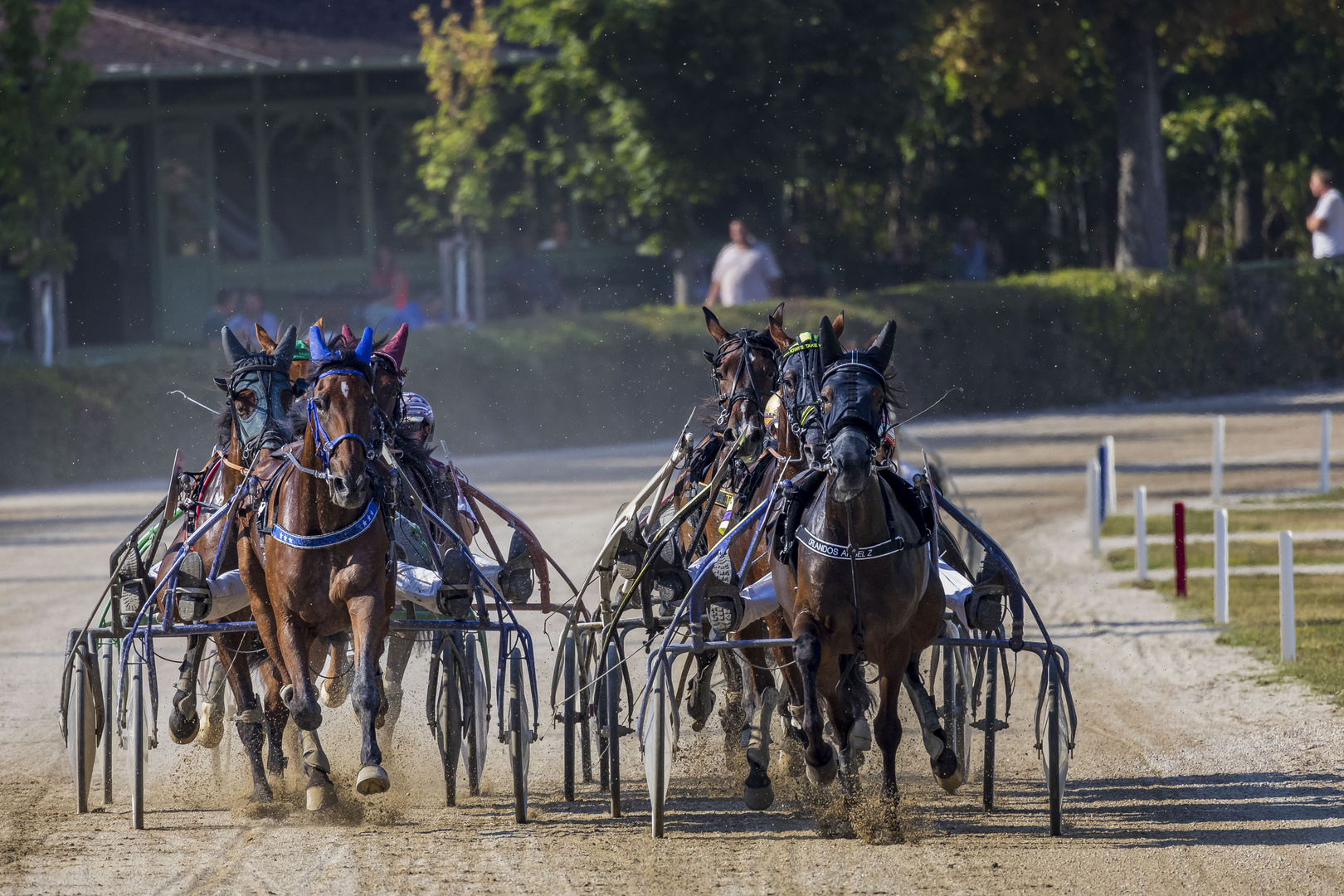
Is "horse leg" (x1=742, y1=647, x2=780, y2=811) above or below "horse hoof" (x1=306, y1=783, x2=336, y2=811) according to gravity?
above

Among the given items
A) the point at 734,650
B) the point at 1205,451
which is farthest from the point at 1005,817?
the point at 1205,451

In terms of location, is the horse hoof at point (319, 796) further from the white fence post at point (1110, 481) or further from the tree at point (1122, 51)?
the tree at point (1122, 51)

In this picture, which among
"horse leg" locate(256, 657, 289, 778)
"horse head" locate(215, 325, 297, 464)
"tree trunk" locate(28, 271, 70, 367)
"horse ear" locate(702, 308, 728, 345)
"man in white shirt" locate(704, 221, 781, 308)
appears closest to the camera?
"horse leg" locate(256, 657, 289, 778)

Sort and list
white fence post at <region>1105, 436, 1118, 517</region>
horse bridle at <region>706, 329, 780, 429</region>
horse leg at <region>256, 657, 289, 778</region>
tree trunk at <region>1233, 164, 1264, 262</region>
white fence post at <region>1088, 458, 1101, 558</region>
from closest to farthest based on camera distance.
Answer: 1. horse leg at <region>256, 657, 289, 778</region>
2. horse bridle at <region>706, 329, 780, 429</region>
3. white fence post at <region>1088, 458, 1101, 558</region>
4. white fence post at <region>1105, 436, 1118, 517</region>
5. tree trunk at <region>1233, 164, 1264, 262</region>

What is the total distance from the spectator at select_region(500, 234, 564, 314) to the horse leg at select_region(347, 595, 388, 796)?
17.3 metres

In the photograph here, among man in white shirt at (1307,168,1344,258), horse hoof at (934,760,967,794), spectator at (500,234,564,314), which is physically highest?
man in white shirt at (1307,168,1344,258)

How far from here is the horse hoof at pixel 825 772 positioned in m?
6.30

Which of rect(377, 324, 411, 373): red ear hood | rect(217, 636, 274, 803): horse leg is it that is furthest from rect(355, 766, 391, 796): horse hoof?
rect(377, 324, 411, 373): red ear hood

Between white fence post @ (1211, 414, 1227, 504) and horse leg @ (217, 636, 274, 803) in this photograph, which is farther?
white fence post @ (1211, 414, 1227, 504)

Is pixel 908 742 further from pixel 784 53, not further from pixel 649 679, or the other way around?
pixel 784 53

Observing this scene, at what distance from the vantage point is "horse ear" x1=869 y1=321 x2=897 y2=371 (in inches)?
246

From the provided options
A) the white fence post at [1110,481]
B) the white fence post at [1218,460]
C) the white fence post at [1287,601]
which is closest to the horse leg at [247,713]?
the white fence post at [1287,601]

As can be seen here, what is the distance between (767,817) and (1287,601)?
13.0 feet

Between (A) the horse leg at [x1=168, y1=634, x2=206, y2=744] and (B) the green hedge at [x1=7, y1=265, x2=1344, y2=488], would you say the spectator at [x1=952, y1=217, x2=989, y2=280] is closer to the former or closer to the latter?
(B) the green hedge at [x1=7, y1=265, x2=1344, y2=488]
